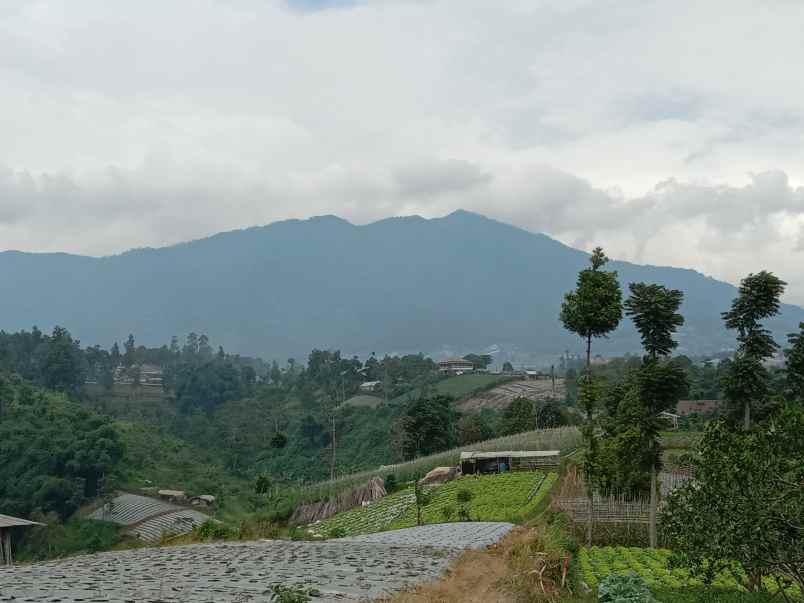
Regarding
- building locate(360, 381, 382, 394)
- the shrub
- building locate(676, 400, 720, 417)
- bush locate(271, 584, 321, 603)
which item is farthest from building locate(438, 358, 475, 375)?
bush locate(271, 584, 321, 603)

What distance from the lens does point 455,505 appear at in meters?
32.5

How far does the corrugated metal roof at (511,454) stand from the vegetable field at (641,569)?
17.6m

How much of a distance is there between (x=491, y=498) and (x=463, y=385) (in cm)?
6016

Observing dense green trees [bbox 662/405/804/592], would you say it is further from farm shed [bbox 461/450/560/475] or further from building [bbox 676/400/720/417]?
building [bbox 676/400/720/417]

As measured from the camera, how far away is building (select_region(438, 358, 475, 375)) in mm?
107438

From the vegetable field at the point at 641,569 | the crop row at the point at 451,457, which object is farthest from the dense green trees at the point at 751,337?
the crop row at the point at 451,457

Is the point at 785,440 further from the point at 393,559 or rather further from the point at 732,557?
the point at 393,559

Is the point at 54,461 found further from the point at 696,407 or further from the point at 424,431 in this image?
the point at 696,407

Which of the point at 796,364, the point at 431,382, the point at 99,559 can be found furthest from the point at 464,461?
the point at 431,382

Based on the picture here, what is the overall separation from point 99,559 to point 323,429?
53.2 m

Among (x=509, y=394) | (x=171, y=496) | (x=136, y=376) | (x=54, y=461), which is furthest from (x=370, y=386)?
(x=54, y=461)

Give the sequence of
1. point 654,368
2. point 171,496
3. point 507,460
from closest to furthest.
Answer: point 654,368, point 507,460, point 171,496

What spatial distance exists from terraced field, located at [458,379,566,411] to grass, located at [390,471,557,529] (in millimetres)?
40205

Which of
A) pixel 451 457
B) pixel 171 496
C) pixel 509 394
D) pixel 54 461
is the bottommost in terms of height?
pixel 171 496
